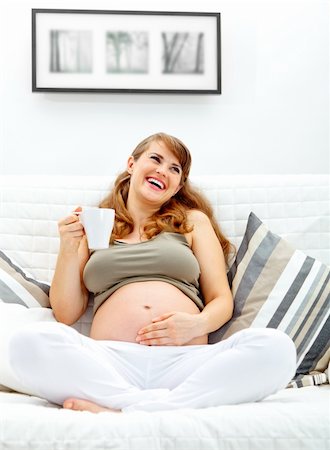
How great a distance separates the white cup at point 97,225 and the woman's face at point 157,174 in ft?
1.39

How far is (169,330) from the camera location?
163 centimetres

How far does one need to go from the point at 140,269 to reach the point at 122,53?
3.34 ft

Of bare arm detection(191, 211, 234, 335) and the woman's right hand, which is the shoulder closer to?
bare arm detection(191, 211, 234, 335)

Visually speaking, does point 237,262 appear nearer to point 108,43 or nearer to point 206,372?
point 206,372

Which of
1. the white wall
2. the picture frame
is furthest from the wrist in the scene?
the picture frame

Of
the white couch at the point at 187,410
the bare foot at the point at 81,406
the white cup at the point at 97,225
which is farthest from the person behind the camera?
the white cup at the point at 97,225

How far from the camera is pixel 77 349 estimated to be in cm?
137

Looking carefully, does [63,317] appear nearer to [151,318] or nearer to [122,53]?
[151,318]

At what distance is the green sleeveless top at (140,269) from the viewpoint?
5.82 feet

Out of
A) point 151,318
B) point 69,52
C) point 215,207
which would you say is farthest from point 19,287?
point 69,52

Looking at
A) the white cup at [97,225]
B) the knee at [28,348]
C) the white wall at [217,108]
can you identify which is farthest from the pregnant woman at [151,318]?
the white wall at [217,108]

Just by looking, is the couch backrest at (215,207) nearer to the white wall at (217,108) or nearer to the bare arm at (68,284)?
the bare arm at (68,284)

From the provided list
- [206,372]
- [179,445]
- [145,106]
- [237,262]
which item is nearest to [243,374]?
[206,372]

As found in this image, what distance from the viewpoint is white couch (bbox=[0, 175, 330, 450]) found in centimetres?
116
